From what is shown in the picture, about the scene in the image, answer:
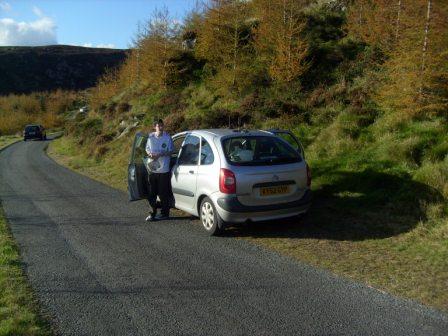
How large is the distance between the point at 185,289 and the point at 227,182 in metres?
2.26

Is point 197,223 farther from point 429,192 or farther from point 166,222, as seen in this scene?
point 429,192

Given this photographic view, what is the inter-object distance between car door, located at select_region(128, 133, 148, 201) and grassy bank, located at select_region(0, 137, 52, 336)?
2.98 meters

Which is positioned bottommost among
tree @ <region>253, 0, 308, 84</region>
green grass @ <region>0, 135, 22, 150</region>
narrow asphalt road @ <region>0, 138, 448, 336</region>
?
green grass @ <region>0, 135, 22, 150</region>

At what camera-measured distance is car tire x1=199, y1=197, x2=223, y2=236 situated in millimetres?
7303

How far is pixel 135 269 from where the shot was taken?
5.96 metres

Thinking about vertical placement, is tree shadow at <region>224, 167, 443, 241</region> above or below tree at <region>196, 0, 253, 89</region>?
below

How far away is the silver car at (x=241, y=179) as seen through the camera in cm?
705

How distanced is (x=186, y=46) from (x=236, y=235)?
71.5ft

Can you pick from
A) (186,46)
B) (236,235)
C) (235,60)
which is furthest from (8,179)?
(186,46)

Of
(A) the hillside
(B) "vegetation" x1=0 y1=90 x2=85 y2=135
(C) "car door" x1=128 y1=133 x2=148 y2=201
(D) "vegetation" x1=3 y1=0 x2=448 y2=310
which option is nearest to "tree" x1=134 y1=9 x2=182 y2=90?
(D) "vegetation" x1=3 y1=0 x2=448 y2=310

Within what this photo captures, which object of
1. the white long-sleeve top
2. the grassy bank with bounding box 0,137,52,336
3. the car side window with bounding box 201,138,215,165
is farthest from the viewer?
the white long-sleeve top

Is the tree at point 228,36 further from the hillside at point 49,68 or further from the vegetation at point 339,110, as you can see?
the hillside at point 49,68

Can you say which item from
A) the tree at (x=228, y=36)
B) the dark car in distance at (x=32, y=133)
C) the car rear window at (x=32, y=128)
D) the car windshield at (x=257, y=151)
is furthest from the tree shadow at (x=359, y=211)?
the car rear window at (x=32, y=128)

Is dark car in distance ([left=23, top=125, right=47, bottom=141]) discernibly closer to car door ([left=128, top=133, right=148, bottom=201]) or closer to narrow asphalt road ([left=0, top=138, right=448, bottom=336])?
car door ([left=128, top=133, right=148, bottom=201])
